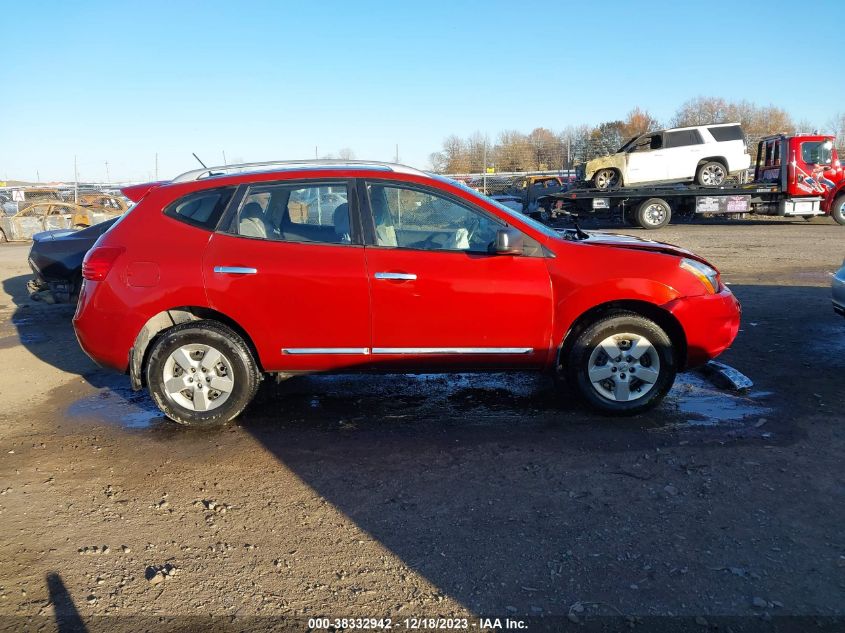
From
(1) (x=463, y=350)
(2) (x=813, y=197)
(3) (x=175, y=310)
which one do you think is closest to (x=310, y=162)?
(3) (x=175, y=310)

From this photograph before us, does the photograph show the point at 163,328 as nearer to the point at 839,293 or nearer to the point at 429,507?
the point at 429,507

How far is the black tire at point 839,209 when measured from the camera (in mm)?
19094

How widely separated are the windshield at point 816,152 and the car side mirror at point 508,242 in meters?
18.1

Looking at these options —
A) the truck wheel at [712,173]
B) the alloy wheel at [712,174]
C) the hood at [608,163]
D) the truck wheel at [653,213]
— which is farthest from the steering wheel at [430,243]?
the alloy wheel at [712,174]

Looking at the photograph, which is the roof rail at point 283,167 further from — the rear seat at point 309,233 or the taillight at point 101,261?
the taillight at point 101,261

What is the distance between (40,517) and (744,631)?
3443mm

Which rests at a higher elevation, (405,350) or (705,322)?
(705,322)

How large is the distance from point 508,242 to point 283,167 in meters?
1.88

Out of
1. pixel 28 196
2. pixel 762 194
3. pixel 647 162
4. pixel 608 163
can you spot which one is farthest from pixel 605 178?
pixel 28 196

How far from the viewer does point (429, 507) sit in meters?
3.37

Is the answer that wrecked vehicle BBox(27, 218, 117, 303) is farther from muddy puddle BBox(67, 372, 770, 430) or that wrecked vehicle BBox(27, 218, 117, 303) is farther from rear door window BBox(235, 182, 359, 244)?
rear door window BBox(235, 182, 359, 244)

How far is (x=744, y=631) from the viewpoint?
7.86 ft

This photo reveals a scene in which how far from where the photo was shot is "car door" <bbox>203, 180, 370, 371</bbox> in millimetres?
4367

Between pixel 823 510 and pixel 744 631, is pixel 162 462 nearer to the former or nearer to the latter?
pixel 744 631
